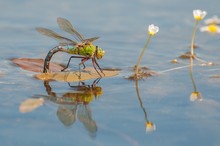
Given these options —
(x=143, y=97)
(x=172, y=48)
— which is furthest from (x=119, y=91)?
(x=172, y=48)

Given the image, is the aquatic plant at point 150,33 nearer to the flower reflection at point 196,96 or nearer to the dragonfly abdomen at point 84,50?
the dragonfly abdomen at point 84,50

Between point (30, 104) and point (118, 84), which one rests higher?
point (118, 84)

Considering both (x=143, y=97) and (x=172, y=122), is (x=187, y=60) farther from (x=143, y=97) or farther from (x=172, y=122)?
(x=172, y=122)

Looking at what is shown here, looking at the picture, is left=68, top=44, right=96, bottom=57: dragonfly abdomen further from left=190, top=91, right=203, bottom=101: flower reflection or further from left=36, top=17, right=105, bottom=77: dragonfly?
left=190, top=91, right=203, bottom=101: flower reflection

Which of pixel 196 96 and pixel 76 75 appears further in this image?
pixel 76 75

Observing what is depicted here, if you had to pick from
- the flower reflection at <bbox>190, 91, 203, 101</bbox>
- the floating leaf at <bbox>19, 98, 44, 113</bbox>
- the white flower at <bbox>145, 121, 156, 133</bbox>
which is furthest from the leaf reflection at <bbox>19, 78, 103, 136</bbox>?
the flower reflection at <bbox>190, 91, 203, 101</bbox>

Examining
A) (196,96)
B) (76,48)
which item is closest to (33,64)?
(76,48)

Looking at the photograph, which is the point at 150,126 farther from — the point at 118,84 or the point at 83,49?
the point at 83,49
